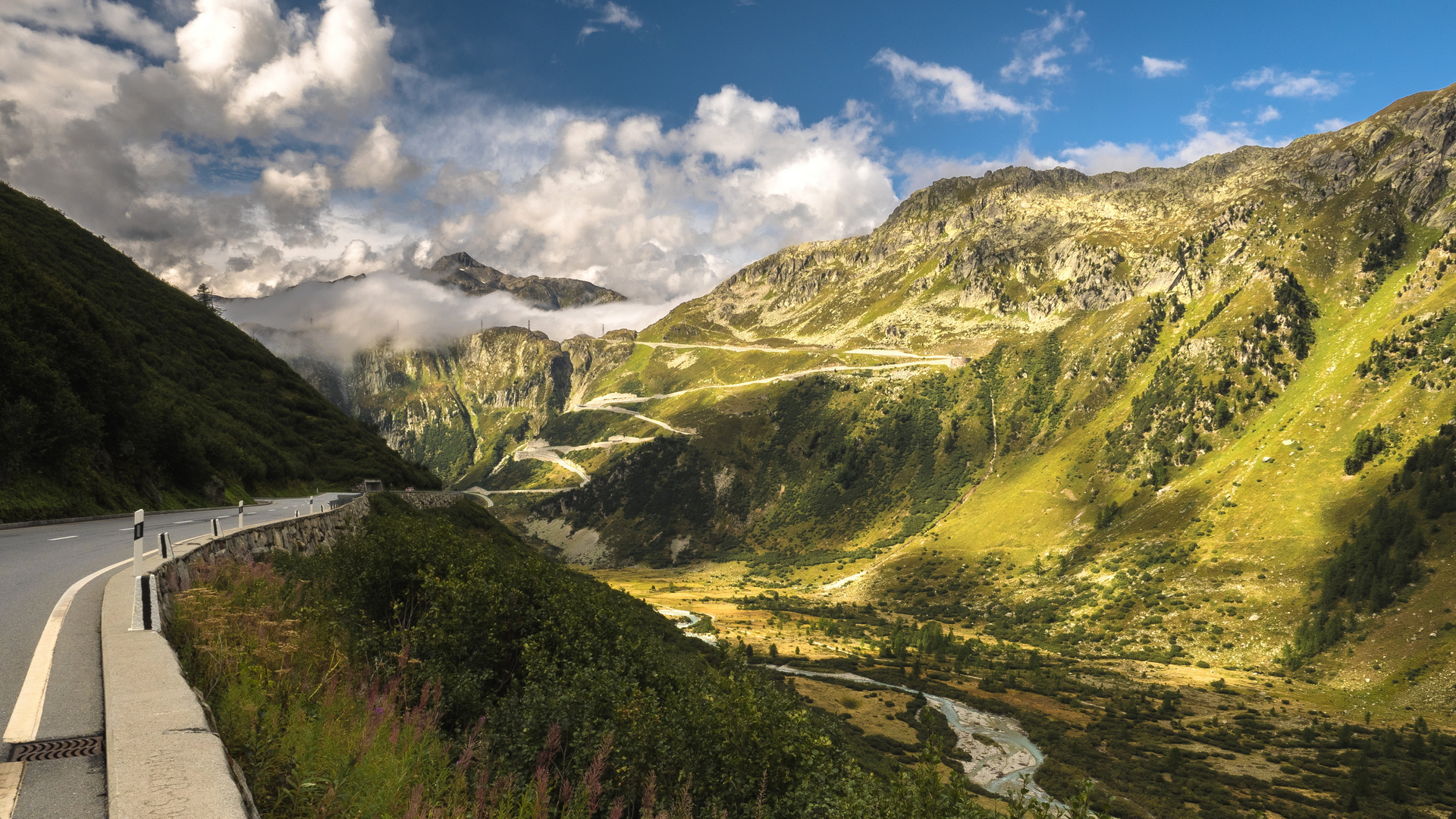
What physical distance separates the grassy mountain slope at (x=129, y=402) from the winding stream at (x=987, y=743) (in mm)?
80790

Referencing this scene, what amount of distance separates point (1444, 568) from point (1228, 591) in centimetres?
3313

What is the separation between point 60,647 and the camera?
941 centimetres

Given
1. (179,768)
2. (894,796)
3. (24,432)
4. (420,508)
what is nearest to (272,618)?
(179,768)

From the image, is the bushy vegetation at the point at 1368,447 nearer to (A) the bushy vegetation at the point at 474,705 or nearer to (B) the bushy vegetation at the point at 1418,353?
(B) the bushy vegetation at the point at 1418,353

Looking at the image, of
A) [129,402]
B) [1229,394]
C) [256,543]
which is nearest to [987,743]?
[256,543]

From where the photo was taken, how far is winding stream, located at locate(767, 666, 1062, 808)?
79.0m

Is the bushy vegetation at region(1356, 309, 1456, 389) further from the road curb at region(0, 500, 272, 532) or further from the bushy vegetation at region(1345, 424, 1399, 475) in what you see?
the road curb at region(0, 500, 272, 532)

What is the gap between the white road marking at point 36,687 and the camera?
21.0ft

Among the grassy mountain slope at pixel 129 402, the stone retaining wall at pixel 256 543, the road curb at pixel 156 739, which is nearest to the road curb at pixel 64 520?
the grassy mountain slope at pixel 129 402

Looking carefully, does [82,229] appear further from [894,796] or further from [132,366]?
[894,796]

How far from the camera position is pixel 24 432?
2956cm

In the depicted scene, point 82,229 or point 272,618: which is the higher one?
point 82,229

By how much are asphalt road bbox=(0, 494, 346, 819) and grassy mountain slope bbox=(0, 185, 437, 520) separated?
943 cm

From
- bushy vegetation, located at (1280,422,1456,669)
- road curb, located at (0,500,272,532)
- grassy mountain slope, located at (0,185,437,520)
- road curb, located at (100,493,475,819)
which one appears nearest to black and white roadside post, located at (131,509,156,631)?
road curb, located at (100,493,475,819)
